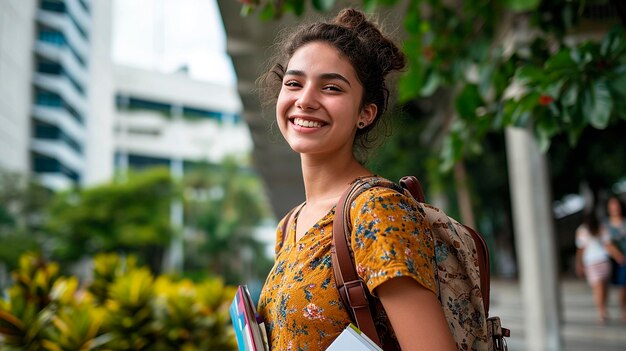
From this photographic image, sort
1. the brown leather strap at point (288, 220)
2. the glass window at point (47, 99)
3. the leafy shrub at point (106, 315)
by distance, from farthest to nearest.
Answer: the glass window at point (47, 99) → the leafy shrub at point (106, 315) → the brown leather strap at point (288, 220)

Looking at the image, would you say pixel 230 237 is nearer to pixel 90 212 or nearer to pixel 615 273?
pixel 90 212

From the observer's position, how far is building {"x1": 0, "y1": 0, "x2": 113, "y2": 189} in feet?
167

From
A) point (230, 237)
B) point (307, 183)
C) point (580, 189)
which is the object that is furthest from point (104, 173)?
point (307, 183)

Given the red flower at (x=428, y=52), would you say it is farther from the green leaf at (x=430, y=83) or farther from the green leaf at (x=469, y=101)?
the green leaf at (x=469, y=101)

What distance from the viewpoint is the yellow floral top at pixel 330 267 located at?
119 cm

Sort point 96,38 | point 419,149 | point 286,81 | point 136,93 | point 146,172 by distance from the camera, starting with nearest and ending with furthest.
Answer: point 286,81
point 419,149
point 146,172
point 96,38
point 136,93

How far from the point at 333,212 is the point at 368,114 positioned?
0.83 feet

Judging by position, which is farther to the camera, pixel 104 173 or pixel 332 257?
pixel 104 173

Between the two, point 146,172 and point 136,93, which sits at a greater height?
point 136,93

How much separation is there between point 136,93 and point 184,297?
267ft

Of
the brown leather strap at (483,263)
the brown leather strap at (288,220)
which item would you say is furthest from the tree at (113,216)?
the brown leather strap at (483,263)

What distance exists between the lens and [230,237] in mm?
65875

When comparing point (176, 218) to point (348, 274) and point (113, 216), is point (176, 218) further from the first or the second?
point (348, 274)

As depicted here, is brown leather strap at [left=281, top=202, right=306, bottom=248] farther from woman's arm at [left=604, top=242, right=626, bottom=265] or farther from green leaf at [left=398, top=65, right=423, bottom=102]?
woman's arm at [left=604, top=242, right=626, bottom=265]
